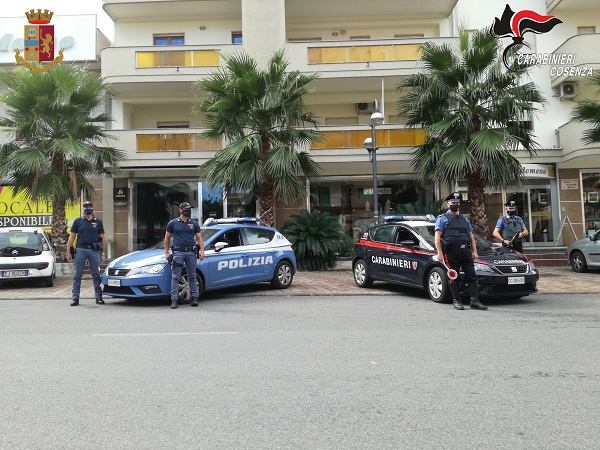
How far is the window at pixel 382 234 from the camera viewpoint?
37.1 feet

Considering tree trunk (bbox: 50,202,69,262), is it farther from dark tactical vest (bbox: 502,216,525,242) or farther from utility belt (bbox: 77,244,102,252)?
dark tactical vest (bbox: 502,216,525,242)

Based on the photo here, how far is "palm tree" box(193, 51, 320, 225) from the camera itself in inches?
565

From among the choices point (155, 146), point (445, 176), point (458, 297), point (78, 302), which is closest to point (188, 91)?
point (155, 146)

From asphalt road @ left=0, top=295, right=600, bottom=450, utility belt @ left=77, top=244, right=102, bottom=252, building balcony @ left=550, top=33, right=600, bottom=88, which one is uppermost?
building balcony @ left=550, top=33, right=600, bottom=88

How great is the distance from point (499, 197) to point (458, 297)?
42.1ft

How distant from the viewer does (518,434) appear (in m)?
3.46

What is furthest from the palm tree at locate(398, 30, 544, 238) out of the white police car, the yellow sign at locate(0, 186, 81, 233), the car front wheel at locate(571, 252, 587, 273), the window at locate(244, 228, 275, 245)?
the yellow sign at locate(0, 186, 81, 233)

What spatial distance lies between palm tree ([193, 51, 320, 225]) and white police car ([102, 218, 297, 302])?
254 cm

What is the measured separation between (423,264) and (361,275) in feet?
7.67

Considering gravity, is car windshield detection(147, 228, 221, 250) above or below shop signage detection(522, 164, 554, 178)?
below

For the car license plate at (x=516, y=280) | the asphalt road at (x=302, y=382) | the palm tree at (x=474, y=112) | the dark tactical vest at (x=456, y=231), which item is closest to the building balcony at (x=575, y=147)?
the palm tree at (x=474, y=112)

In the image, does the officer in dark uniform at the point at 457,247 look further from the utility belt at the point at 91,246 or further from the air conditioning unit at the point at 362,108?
the air conditioning unit at the point at 362,108

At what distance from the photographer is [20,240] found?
43.1 feet

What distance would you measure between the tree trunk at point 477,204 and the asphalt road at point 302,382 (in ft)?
20.1
